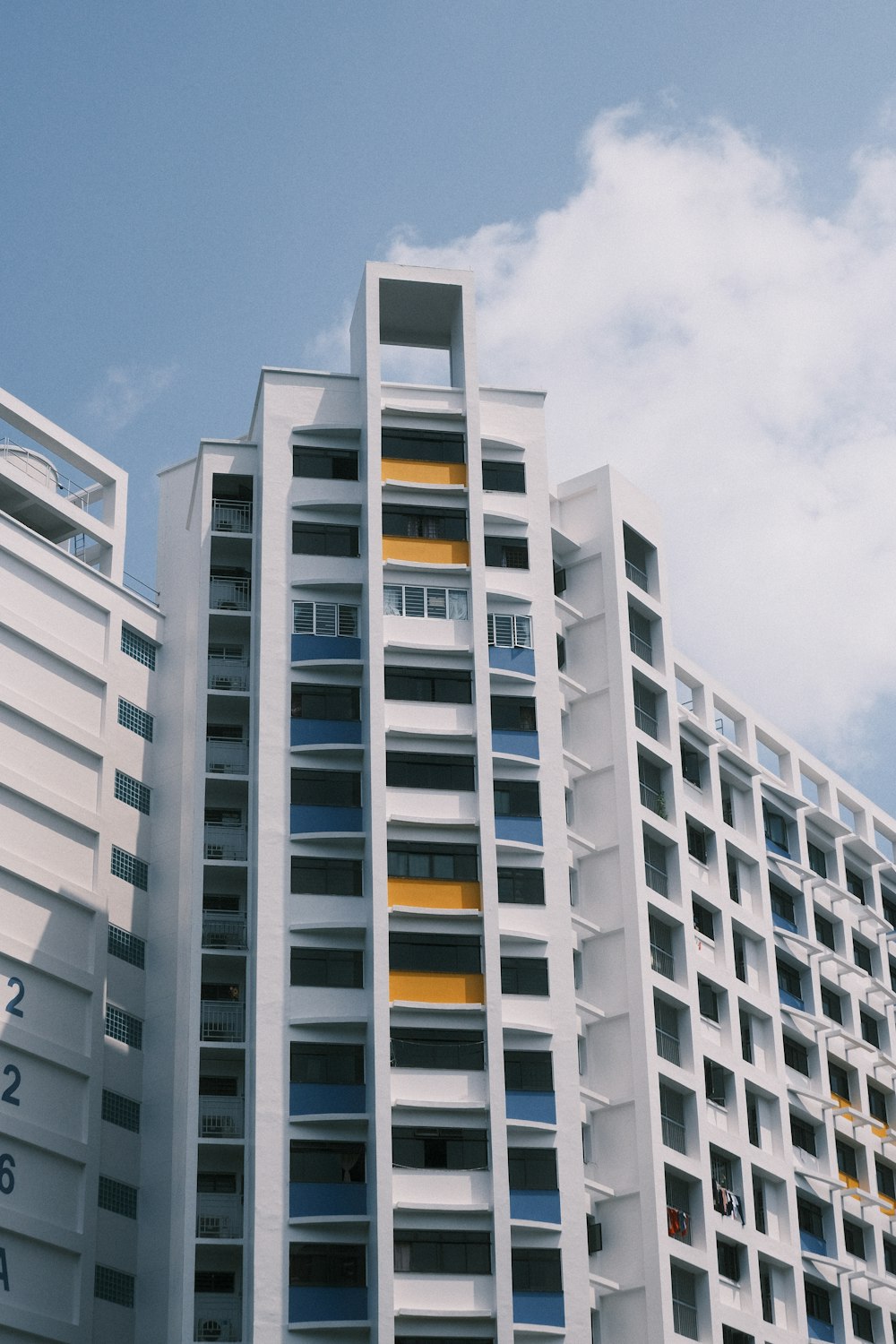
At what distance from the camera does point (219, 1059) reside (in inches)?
2413

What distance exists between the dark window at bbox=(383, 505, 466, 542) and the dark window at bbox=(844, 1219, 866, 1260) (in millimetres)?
29314

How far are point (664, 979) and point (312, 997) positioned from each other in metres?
13.0

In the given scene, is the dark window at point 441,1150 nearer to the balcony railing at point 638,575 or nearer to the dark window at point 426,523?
the dark window at point 426,523

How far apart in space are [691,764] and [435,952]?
18245 mm

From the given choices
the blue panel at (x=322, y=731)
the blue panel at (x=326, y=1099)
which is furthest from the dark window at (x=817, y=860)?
the blue panel at (x=326, y=1099)

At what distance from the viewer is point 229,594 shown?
65.8 metres

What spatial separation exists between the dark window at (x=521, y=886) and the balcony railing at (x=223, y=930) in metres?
8.18

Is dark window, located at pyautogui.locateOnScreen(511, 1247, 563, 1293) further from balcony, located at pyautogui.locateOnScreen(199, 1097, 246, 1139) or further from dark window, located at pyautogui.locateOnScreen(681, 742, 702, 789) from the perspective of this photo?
dark window, located at pyautogui.locateOnScreen(681, 742, 702, 789)

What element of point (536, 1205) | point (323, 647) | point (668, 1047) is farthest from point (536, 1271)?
point (323, 647)

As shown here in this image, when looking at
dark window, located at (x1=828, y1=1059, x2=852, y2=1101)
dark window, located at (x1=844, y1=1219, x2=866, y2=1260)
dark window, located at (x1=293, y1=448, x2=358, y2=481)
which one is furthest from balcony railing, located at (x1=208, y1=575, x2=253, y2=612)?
dark window, located at (x1=844, y1=1219, x2=866, y2=1260)

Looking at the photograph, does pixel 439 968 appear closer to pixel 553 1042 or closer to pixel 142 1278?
pixel 553 1042

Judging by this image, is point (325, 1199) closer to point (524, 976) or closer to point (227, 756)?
point (524, 976)

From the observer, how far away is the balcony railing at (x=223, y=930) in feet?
203

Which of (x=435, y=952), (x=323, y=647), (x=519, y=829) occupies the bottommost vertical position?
(x=435, y=952)
